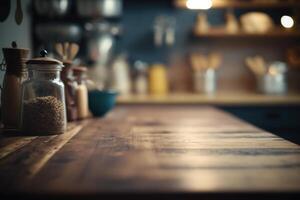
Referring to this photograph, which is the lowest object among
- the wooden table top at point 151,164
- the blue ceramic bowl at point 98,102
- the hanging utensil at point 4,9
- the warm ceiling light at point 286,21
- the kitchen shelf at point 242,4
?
the wooden table top at point 151,164

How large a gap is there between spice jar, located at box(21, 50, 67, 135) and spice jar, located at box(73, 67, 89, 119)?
0.36 m

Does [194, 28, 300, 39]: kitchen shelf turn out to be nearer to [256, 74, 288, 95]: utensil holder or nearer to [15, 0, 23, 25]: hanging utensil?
[256, 74, 288, 95]: utensil holder

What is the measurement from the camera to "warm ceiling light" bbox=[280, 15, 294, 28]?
3.39 metres

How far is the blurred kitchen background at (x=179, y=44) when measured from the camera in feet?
10.2

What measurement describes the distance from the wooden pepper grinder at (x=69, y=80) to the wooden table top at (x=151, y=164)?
19 centimetres

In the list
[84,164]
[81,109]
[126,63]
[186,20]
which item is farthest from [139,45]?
[84,164]

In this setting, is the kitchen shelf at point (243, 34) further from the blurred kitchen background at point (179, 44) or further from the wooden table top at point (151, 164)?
the wooden table top at point (151, 164)

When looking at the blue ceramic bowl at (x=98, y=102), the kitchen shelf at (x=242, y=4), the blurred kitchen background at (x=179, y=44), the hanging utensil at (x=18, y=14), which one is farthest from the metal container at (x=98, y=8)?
the blue ceramic bowl at (x=98, y=102)

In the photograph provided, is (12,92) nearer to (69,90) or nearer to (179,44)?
(69,90)

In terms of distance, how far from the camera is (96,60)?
3176 mm

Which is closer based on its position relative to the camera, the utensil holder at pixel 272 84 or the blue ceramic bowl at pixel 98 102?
the blue ceramic bowl at pixel 98 102

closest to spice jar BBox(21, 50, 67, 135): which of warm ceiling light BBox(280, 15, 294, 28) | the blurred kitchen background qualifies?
the blurred kitchen background

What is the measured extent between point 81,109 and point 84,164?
0.81 meters

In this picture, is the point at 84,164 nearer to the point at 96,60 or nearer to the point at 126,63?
the point at 96,60
